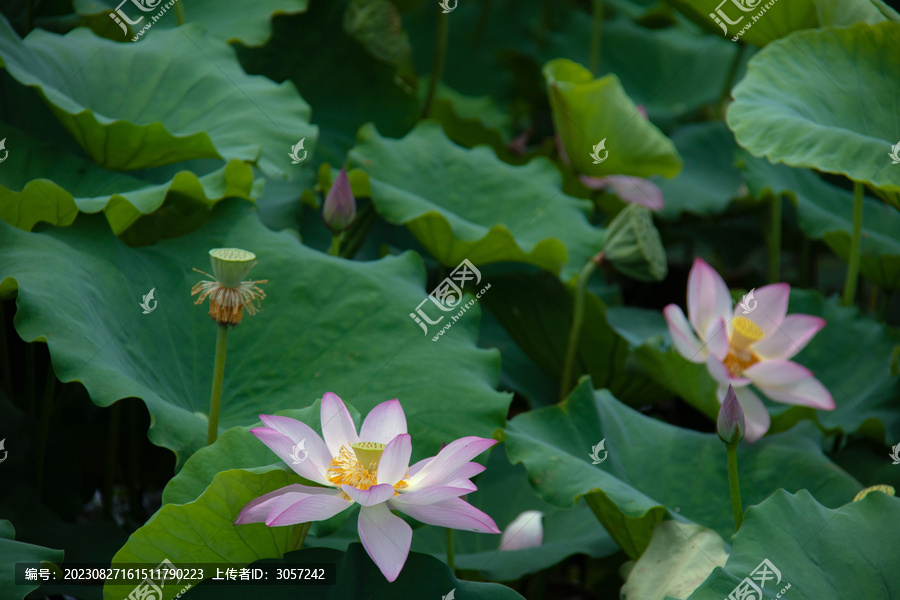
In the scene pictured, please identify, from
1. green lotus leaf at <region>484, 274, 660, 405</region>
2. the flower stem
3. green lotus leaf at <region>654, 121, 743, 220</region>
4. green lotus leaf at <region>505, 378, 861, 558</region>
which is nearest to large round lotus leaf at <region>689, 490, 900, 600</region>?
green lotus leaf at <region>505, 378, 861, 558</region>

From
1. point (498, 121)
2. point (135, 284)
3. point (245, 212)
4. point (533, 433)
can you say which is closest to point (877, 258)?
point (533, 433)

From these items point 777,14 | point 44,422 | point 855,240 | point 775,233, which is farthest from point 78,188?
point 775,233

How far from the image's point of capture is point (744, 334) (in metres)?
1.22

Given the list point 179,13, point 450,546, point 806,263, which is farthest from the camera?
point 806,263

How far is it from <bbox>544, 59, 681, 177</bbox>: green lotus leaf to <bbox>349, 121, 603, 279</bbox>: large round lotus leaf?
9cm

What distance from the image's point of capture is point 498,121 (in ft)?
7.98

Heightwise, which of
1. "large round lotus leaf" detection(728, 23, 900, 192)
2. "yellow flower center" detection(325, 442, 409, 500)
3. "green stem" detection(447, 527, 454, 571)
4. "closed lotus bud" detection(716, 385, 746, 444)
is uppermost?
"large round lotus leaf" detection(728, 23, 900, 192)

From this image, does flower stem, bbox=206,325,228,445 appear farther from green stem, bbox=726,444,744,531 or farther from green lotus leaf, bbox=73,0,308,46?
green lotus leaf, bbox=73,0,308,46

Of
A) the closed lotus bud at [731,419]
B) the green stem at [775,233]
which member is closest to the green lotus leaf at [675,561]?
the closed lotus bud at [731,419]

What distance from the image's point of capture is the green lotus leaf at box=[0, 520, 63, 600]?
77 cm

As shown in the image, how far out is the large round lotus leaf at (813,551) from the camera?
82 cm

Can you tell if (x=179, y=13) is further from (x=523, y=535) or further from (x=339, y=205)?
(x=523, y=535)

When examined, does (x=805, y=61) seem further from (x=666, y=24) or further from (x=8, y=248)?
(x=666, y=24)

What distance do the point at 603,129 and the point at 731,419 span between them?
854mm
